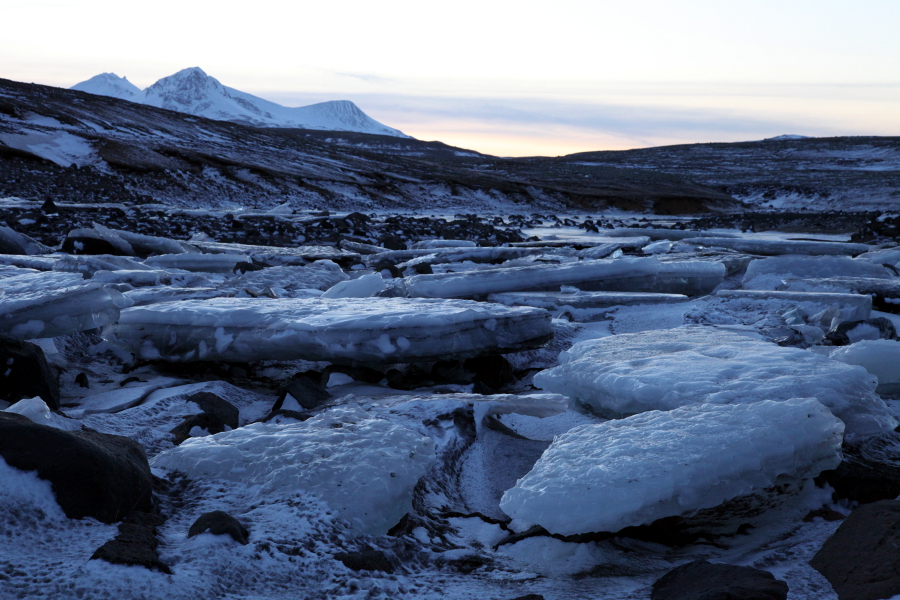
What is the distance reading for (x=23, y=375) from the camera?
215 centimetres

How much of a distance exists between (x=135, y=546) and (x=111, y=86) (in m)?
187

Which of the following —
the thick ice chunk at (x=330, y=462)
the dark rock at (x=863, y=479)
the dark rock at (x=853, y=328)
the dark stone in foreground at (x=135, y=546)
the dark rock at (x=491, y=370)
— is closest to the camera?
the dark stone in foreground at (x=135, y=546)

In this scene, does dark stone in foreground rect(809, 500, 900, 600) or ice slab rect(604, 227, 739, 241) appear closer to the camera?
dark stone in foreground rect(809, 500, 900, 600)

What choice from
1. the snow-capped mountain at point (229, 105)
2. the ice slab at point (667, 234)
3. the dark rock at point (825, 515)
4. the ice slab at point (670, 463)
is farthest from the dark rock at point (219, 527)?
the snow-capped mountain at point (229, 105)

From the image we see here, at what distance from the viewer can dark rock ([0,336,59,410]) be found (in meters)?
2.12

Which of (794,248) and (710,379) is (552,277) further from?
(794,248)

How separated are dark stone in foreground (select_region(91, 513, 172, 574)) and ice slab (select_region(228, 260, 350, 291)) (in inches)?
106

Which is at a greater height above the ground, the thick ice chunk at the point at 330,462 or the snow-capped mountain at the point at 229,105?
the snow-capped mountain at the point at 229,105

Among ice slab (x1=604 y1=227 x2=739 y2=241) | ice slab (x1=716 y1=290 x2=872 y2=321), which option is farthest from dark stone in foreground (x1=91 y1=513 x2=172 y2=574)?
ice slab (x1=604 y1=227 x2=739 y2=241)

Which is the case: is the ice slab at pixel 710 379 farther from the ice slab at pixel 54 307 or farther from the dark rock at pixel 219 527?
the ice slab at pixel 54 307

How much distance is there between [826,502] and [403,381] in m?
1.47

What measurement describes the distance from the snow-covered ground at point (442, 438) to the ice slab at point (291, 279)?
28.1 inches

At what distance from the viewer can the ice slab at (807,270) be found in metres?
4.60

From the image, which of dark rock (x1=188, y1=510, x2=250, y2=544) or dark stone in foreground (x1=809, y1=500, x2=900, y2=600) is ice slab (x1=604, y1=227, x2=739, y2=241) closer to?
dark stone in foreground (x1=809, y1=500, x2=900, y2=600)
